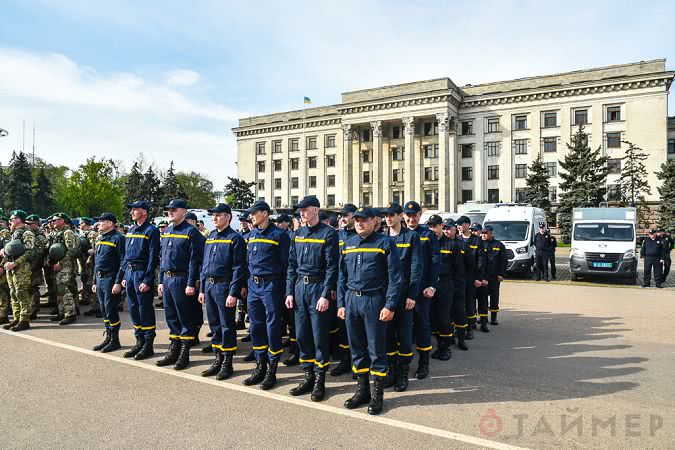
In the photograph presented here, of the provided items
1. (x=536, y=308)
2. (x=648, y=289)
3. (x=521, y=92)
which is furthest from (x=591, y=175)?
(x=536, y=308)

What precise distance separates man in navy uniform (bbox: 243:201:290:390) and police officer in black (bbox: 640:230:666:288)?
14.3m

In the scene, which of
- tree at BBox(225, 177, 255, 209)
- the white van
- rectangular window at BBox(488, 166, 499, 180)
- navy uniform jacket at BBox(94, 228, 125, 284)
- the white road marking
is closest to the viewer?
the white road marking

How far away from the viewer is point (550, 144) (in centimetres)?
5012

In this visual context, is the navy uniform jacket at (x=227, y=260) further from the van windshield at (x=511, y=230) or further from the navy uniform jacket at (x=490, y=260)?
A: the van windshield at (x=511, y=230)

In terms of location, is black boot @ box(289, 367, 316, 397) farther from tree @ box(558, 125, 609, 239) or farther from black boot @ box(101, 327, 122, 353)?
tree @ box(558, 125, 609, 239)

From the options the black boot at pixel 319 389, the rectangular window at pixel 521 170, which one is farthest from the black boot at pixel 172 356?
the rectangular window at pixel 521 170

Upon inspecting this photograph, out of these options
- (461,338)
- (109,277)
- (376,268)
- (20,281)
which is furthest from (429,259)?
(20,281)

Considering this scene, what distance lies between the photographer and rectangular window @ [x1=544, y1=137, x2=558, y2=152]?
49812 millimetres

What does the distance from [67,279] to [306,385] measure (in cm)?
640

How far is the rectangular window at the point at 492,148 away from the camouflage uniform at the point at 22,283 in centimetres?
5237

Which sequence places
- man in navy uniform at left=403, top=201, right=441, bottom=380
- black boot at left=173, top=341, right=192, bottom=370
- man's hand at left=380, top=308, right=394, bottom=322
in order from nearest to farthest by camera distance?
man's hand at left=380, top=308, right=394, bottom=322, man in navy uniform at left=403, top=201, right=441, bottom=380, black boot at left=173, top=341, right=192, bottom=370

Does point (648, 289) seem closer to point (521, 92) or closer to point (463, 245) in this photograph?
point (463, 245)

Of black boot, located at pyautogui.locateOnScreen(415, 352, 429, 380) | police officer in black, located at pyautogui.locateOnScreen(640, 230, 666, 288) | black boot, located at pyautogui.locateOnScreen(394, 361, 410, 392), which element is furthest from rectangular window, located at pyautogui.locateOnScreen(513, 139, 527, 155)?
black boot, located at pyautogui.locateOnScreen(394, 361, 410, 392)

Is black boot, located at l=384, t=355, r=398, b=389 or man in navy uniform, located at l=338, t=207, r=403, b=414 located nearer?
man in navy uniform, located at l=338, t=207, r=403, b=414
